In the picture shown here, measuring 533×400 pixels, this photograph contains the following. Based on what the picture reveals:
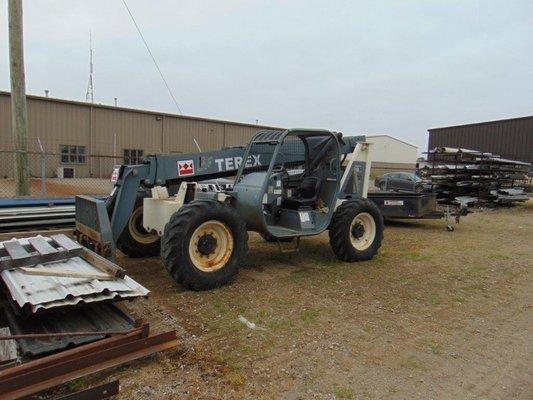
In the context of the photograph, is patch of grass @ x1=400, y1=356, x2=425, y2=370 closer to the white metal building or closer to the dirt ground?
the dirt ground

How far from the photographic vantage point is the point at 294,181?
700 cm

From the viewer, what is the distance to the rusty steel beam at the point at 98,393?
263 cm

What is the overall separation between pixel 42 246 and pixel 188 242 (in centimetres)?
149

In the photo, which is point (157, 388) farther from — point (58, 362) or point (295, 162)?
point (295, 162)

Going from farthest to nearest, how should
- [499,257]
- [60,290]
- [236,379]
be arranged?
[499,257]
[60,290]
[236,379]

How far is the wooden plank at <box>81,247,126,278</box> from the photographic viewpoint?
3.72 meters

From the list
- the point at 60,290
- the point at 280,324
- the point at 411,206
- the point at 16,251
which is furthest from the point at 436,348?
the point at 411,206

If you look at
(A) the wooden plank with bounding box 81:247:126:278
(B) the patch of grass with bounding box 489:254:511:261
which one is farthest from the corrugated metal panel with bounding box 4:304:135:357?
(B) the patch of grass with bounding box 489:254:511:261

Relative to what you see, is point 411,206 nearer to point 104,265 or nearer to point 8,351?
point 104,265

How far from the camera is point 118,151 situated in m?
25.2

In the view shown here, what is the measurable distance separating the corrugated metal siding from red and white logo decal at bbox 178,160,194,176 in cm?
3138

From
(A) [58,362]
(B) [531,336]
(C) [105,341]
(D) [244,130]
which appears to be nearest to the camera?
(A) [58,362]

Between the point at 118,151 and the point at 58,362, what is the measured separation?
78.4 feet

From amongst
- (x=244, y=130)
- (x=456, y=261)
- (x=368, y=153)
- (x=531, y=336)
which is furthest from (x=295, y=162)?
(x=244, y=130)
